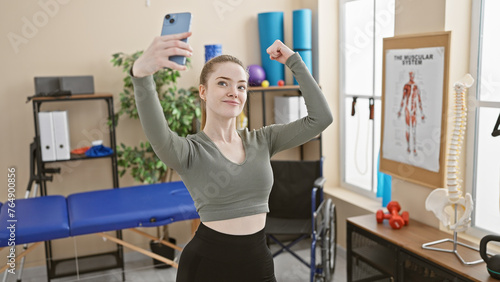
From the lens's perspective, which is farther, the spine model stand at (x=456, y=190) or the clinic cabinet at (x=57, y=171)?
the clinic cabinet at (x=57, y=171)

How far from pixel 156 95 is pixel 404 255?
1.98 metres

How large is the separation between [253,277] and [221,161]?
37cm

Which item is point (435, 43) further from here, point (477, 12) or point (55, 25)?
point (55, 25)

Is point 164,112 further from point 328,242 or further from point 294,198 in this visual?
point 328,242

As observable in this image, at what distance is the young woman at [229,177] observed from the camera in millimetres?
1460

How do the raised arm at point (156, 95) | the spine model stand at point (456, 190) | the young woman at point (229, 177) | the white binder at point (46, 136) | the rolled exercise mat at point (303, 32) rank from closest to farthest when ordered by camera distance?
1. the raised arm at point (156, 95)
2. the young woman at point (229, 177)
3. the spine model stand at point (456, 190)
4. the white binder at point (46, 136)
5. the rolled exercise mat at point (303, 32)

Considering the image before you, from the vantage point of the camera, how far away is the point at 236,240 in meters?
1.49

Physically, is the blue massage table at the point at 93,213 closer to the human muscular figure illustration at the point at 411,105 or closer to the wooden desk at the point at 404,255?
the wooden desk at the point at 404,255

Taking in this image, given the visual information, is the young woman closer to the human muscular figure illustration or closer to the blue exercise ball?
the human muscular figure illustration

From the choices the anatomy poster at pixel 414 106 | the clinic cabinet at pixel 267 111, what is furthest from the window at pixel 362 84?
the anatomy poster at pixel 414 106

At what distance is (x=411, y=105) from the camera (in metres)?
3.06

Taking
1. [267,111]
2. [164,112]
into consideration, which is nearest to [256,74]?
[267,111]

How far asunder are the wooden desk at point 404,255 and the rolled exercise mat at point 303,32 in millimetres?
1595

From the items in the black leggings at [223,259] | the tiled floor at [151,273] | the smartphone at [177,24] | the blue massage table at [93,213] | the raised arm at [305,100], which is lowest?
the tiled floor at [151,273]
